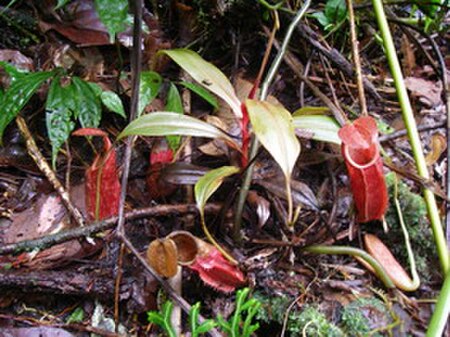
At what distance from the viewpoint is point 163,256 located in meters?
0.94

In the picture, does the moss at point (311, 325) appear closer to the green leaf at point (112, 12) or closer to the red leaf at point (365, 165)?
the red leaf at point (365, 165)

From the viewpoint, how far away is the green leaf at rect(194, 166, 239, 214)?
95 centimetres

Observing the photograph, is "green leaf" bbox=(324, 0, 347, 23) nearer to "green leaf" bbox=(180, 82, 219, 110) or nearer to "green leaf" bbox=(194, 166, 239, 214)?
"green leaf" bbox=(180, 82, 219, 110)

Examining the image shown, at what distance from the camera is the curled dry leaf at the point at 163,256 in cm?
93

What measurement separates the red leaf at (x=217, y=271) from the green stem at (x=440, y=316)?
406 mm

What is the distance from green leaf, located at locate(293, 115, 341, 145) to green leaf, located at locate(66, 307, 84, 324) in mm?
687

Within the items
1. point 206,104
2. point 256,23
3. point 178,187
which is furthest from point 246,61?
point 178,187

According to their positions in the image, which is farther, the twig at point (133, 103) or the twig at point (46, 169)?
the twig at point (46, 169)

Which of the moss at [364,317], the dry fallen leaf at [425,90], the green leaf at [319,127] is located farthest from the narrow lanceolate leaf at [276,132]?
the dry fallen leaf at [425,90]

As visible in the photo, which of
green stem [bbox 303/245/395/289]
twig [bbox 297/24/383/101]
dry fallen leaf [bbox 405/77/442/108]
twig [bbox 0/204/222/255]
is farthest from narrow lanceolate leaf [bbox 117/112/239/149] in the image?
dry fallen leaf [bbox 405/77/442/108]

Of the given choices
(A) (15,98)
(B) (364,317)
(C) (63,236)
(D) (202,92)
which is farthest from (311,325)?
(A) (15,98)

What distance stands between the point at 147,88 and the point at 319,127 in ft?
1.64

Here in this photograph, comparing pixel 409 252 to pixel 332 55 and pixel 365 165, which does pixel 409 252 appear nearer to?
pixel 365 165

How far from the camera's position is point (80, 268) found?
108cm
